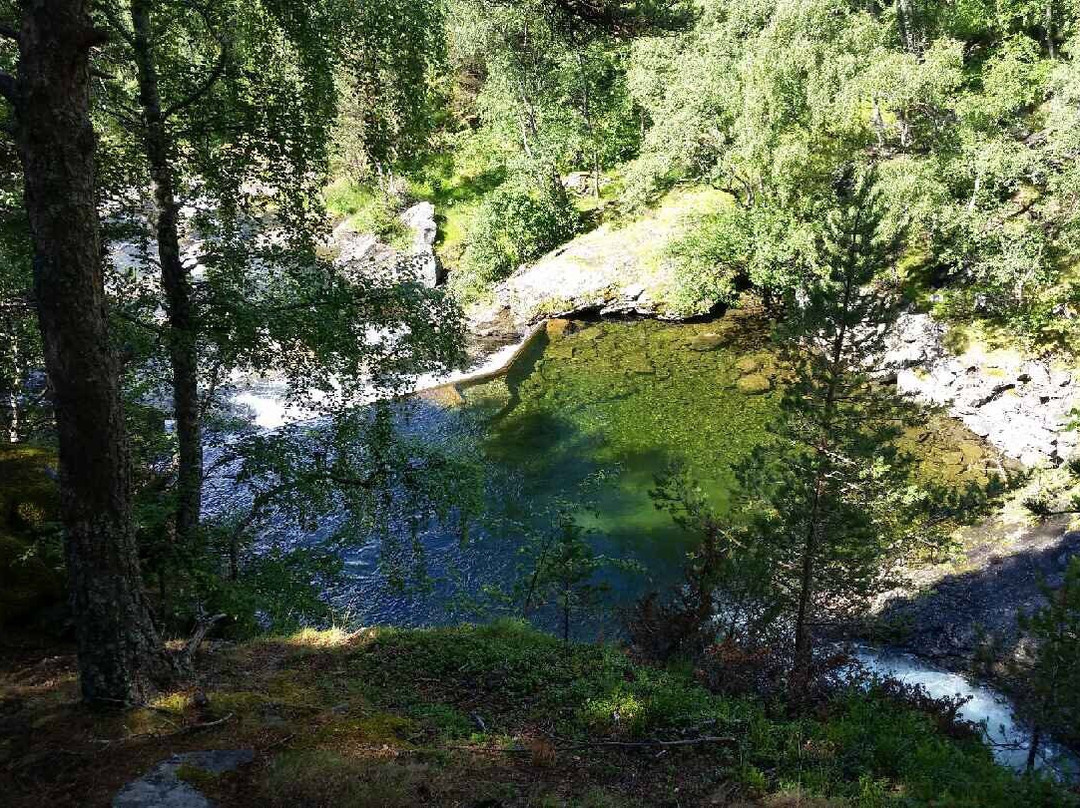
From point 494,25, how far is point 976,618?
111 feet

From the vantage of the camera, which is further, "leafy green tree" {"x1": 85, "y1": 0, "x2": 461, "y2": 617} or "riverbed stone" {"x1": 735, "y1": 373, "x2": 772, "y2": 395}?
"riverbed stone" {"x1": 735, "y1": 373, "x2": 772, "y2": 395}

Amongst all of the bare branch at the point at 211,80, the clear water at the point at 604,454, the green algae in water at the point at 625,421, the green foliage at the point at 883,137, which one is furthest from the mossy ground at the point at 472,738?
the green foliage at the point at 883,137

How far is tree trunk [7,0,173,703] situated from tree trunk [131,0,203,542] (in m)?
3.01

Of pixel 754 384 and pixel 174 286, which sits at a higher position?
pixel 174 286

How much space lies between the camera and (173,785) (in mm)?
5488

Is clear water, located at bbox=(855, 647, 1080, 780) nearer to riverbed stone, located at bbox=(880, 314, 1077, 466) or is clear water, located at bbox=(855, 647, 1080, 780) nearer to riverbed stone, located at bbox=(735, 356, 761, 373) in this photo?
riverbed stone, located at bbox=(880, 314, 1077, 466)

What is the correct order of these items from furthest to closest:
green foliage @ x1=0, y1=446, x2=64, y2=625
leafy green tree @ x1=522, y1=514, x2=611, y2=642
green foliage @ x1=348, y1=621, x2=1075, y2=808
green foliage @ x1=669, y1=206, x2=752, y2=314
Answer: green foliage @ x1=669, y1=206, x2=752, y2=314, leafy green tree @ x1=522, y1=514, x2=611, y2=642, green foliage @ x1=0, y1=446, x2=64, y2=625, green foliage @ x1=348, y1=621, x2=1075, y2=808

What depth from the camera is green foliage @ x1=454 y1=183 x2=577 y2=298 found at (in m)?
34.4

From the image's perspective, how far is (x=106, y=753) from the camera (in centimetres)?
577

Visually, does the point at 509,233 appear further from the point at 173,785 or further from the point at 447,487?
the point at 173,785

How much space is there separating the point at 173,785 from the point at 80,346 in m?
3.74

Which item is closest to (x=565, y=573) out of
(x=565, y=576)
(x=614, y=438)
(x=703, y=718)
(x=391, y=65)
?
(x=565, y=576)

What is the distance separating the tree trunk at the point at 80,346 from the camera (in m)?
5.08

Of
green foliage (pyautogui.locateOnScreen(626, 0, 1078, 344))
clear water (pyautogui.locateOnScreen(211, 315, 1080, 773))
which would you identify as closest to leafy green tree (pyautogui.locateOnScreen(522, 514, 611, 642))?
clear water (pyautogui.locateOnScreen(211, 315, 1080, 773))
